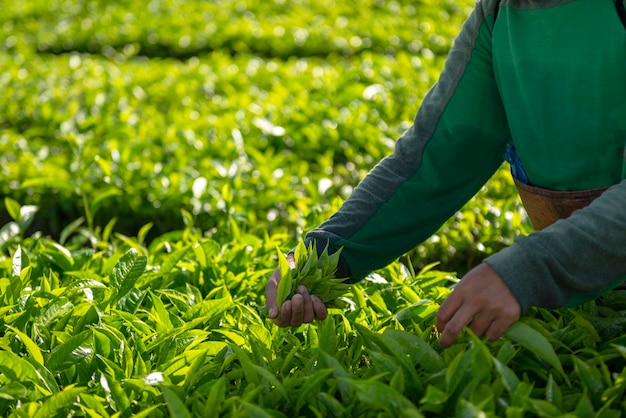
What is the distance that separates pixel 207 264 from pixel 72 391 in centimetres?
103

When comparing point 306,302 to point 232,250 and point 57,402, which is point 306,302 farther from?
point 232,250

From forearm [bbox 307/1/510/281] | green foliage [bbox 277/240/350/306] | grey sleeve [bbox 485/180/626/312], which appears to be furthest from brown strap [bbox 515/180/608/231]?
green foliage [bbox 277/240/350/306]

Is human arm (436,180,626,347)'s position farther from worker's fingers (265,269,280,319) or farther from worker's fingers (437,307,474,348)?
worker's fingers (265,269,280,319)

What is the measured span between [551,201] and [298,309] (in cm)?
65

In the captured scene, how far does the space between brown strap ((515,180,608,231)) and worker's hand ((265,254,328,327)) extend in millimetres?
589

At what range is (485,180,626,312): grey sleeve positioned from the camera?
1598 mm

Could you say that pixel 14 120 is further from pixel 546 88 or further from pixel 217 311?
pixel 546 88

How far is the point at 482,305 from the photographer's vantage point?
5.29 feet

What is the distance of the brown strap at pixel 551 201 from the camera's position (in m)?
2.03

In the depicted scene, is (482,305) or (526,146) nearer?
(482,305)

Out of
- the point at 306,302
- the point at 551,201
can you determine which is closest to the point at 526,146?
the point at 551,201

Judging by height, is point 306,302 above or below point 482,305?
below

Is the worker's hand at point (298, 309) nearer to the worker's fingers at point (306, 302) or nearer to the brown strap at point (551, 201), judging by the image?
the worker's fingers at point (306, 302)

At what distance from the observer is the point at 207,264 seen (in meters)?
2.78
